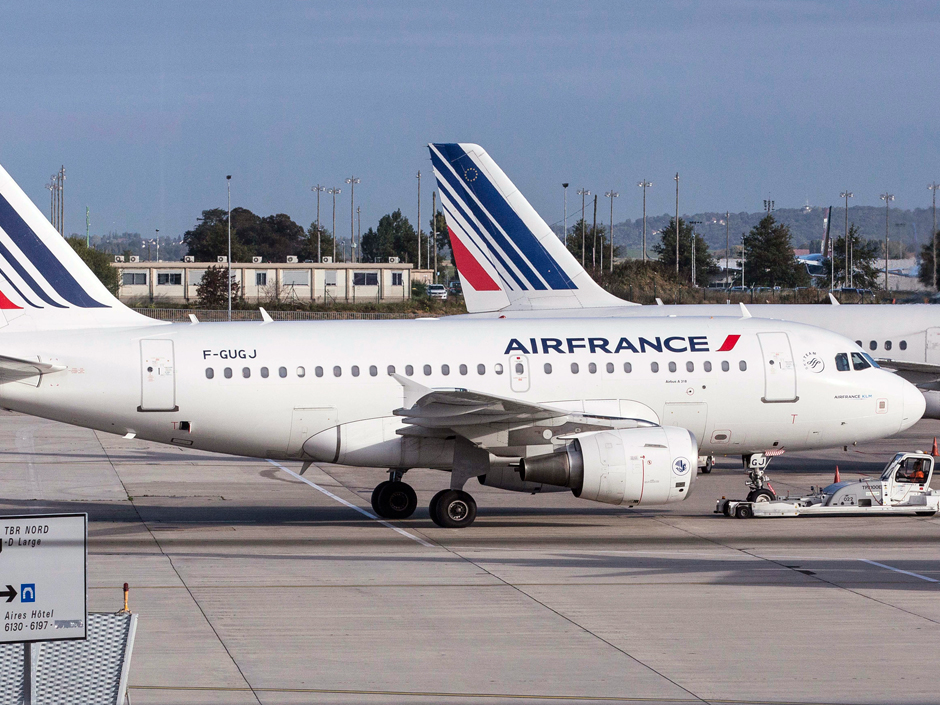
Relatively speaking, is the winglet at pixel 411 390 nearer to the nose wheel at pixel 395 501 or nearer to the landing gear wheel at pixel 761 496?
the nose wheel at pixel 395 501

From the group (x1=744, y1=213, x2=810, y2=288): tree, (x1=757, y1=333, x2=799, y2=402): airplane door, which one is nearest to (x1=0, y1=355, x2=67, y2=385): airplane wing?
(x1=757, y1=333, x2=799, y2=402): airplane door

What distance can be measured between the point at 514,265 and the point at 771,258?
353 feet

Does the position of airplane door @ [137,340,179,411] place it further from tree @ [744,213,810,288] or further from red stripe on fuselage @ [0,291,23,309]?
tree @ [744,213,810,288]

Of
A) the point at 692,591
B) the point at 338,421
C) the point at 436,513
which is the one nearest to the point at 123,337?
the point at 338,421

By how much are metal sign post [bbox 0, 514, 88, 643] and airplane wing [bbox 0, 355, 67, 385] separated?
13.4m

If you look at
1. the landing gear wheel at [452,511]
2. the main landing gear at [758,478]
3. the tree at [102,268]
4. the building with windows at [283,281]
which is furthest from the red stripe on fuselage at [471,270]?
the building with windows at [283,281]

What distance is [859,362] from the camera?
80.1ft

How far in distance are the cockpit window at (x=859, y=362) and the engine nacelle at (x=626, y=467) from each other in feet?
16.5

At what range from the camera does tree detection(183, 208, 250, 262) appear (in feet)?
536

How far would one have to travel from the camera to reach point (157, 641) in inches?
546

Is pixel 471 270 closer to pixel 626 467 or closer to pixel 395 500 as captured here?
pixel 395 500

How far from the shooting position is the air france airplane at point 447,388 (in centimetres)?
2147

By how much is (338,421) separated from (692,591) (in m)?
8.45

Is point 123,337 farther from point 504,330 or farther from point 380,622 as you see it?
point 380,622
